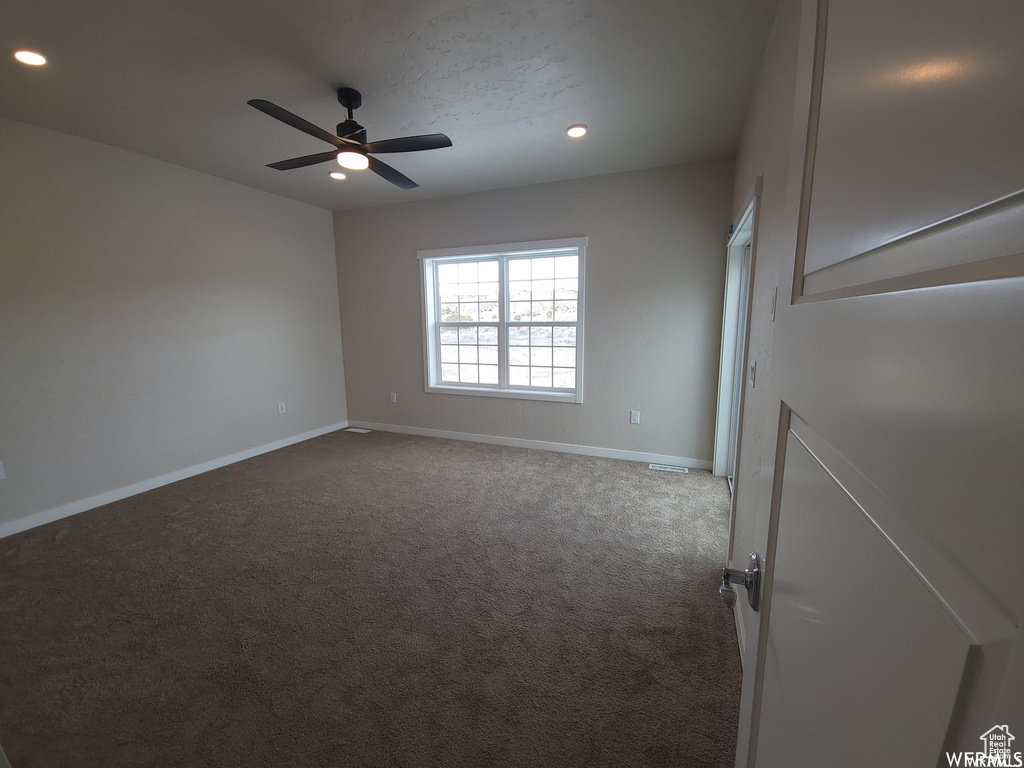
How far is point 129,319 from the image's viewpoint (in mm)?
3160

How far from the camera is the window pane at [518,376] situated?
4.41 m

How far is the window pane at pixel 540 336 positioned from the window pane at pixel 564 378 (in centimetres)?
32

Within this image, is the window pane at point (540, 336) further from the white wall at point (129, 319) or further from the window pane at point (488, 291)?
the white wall at point (129, 319)

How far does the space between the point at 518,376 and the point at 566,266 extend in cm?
127

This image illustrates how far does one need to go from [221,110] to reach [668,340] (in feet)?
12.1

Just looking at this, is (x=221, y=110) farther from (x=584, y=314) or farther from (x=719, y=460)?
(x=719, y=460)

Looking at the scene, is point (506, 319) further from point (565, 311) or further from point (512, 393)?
point (512, 393)

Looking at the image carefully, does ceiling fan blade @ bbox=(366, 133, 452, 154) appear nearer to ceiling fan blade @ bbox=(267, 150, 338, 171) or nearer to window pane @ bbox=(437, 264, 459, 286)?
ceiling fan blade @ bbox=(267, 150, 338, 171)

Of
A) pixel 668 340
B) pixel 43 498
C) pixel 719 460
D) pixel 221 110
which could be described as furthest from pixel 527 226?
pixel 43 498

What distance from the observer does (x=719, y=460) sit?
11.6 feet

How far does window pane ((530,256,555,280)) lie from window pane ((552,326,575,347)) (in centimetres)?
55

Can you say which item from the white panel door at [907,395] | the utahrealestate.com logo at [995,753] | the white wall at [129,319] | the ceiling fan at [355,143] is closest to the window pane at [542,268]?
the ceiling fan at [355,143]

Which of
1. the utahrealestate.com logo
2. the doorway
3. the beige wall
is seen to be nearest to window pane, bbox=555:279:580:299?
the doorway

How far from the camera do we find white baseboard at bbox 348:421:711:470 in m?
3.78
